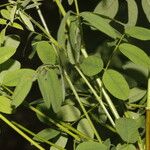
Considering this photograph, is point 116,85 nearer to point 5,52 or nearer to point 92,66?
point 92,66

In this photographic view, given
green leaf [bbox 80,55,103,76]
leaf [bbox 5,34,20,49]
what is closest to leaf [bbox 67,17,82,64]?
green leaf [bbox 80,55,103,76]

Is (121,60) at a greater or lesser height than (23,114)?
greater

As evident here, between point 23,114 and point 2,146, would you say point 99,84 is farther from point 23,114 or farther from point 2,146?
point 2,146

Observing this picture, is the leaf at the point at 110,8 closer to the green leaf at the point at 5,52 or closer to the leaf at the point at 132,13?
the leaf at the point at 132,13

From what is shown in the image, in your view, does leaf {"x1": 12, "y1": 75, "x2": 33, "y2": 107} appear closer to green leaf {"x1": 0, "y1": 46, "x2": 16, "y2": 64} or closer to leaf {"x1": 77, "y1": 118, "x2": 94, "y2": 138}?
green leaf {"x1": 0, "y1": 46, "x2": 16, "y2": 64}

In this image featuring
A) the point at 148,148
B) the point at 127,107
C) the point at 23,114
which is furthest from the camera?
the point at 23,114

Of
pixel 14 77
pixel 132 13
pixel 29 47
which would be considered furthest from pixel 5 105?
pixel 29 47

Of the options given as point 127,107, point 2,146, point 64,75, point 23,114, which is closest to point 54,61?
point 64,75
